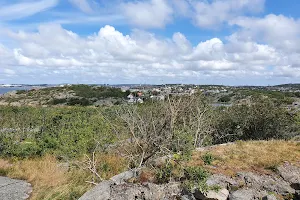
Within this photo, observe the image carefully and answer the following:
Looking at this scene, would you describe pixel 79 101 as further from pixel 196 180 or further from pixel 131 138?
pixel 196 180

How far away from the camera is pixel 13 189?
30.7ft

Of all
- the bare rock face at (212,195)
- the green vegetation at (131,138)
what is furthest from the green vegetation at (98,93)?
the bare rock face at (212,195)

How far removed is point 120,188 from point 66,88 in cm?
5824

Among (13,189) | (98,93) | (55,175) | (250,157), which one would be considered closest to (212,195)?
(250,157)

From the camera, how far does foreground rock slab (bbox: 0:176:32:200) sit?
8746mm

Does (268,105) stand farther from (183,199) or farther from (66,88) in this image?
(66,88)

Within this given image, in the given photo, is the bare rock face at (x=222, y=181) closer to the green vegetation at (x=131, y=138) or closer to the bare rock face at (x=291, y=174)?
the green vegetation at (x=131, y=138)

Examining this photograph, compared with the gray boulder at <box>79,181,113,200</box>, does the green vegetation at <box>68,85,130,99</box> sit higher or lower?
lower

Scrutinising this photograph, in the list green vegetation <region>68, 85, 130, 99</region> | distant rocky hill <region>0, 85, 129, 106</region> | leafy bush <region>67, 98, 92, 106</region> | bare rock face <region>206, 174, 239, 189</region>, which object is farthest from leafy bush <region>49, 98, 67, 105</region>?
bare rock face <region>206, 174, 239, 189</region>

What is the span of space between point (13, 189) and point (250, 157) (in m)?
7.14

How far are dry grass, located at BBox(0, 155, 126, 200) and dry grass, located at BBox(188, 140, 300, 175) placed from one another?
2944mm

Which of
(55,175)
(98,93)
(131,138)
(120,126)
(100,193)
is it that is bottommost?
(55,175)

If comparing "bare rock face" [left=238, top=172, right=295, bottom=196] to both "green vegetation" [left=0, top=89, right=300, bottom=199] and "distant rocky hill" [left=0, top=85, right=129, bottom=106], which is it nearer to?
"green vegetation" [left=0, top=89, right=300, bottom=199]

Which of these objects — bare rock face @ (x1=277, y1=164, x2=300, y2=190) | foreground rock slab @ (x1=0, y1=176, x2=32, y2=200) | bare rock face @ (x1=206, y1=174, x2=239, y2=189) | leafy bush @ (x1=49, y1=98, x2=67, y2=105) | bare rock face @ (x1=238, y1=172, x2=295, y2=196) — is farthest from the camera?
leafy bush @ (x1=49, y1=98, x2=67, y2=105)
